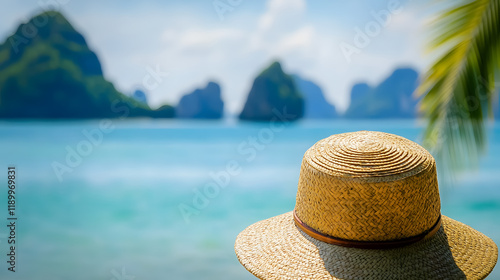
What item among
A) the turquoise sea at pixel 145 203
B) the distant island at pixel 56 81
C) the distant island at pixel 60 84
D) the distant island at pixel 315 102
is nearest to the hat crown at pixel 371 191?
the turquoise sea at pixel 145 203

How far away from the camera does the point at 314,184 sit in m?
1.39

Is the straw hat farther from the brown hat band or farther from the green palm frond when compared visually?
the green palm frond

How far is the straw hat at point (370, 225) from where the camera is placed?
129 centimetres

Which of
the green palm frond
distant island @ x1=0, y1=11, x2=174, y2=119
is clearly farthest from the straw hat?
distant island @ x1=0, y1=11, x2=174, y2=119

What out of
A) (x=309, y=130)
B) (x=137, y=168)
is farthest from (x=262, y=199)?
(x=309, y=130)

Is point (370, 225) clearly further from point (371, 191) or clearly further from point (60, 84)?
point (60, 84)

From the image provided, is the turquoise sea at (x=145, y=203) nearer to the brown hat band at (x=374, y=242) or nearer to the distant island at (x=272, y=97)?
the brown hat band at (x=374, y=242)

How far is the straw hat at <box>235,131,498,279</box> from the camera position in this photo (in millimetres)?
1291

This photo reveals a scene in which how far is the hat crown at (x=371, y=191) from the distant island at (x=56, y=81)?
760 inches

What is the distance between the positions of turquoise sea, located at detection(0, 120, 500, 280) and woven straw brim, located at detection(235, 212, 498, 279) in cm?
33

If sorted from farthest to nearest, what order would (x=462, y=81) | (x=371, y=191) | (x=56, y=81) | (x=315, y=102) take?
1. (x=315, y=102)
2. (x=56, y=81)
3. (x=462, y=81)
4. (x=371, y=191)

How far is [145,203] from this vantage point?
9.09m

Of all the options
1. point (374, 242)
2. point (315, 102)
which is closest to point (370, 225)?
point (374, 242)

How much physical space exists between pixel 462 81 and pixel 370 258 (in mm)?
941
